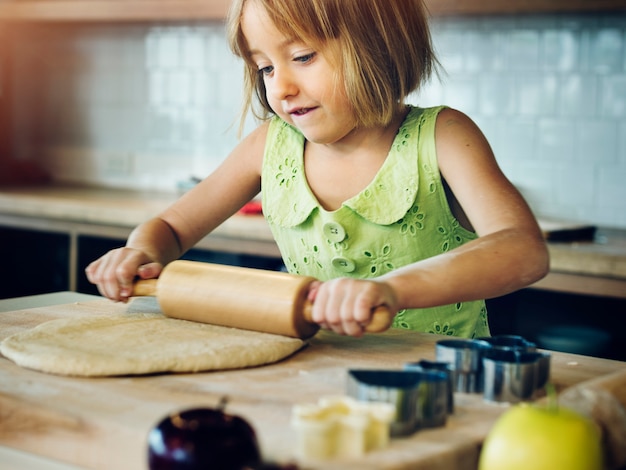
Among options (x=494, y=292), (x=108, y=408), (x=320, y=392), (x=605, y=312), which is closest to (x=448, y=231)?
(x=494, y=292)

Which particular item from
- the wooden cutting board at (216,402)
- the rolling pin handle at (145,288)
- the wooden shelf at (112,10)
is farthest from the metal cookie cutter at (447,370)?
the wooden shelf at (112,10)

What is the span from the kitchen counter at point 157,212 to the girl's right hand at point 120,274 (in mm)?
1126

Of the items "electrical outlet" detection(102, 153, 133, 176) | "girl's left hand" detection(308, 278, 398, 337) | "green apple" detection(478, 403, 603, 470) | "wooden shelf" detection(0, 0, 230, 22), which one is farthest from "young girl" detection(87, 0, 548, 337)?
"electrical outlet" detection(102, 153, 133, 176)

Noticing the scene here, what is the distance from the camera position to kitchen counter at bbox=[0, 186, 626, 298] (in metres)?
2.05

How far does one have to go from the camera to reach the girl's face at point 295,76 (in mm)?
1310

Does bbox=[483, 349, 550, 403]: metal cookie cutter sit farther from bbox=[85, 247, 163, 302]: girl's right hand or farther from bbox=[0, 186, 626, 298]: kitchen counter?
bbox=[0, 186, 626, 298]: kitchen counter

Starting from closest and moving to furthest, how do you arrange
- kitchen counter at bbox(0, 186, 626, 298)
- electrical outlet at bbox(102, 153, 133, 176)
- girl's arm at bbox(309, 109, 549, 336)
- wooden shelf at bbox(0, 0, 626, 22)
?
girl's arm at bbox(309, 109, 549, 336), kitchen counter at bbox(0, 186, 626, 298), wooden shelf at bbox(0, 0, 626, 22), electrical outlet at bbox(102, 153, 133, 176)

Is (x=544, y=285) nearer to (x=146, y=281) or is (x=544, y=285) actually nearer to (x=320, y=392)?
(x=146, y=281)

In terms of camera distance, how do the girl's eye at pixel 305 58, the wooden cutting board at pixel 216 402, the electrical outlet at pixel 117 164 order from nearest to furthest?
the wooden cutting board at pixel 216 402 < the girl's eye at pixel 305 58 < the electrical outlet at pixel 117 164

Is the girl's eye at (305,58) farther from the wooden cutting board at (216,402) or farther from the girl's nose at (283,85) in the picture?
the wooden cutting board at (216,402)

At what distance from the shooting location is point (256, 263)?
2566mm

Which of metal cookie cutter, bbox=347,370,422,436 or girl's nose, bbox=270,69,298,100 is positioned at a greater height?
girl's nose, bbox=270,69,298,100

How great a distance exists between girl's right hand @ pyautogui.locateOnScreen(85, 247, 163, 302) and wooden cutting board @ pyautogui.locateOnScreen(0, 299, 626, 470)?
0.88 ft

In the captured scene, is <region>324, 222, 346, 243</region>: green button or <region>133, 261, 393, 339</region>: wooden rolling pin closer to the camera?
<region>133, 261, 393, 339</region>: wooden rolling pin
